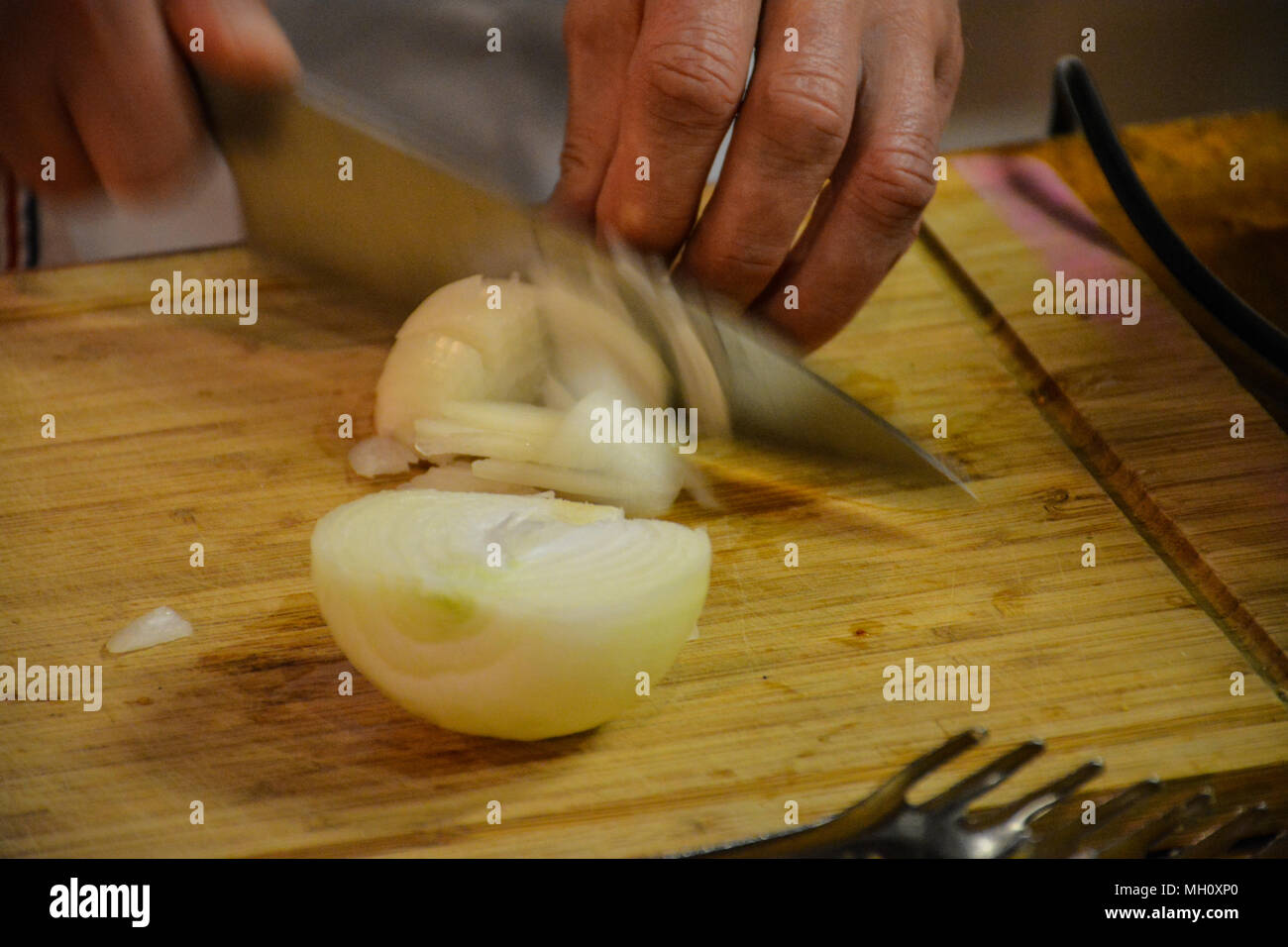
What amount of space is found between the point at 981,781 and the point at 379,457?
698 mm

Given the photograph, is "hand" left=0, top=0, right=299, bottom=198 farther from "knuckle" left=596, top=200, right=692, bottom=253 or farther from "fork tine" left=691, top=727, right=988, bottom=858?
"fork tine" left=691, top=727, right=988, bottom=858

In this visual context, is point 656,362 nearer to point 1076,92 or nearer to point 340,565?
point 340,565

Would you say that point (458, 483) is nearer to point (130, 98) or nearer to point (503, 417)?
point (503, 417)

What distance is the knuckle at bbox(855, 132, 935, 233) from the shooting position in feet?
4.23

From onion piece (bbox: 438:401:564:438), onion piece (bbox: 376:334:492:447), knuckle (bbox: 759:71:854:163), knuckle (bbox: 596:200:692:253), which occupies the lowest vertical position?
onion piece (bbox: 438:401:564:438)

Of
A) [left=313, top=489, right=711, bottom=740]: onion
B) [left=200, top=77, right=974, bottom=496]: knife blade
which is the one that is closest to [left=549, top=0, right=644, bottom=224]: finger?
[left=200, top=77, right=974, bottom=496]: knife blade

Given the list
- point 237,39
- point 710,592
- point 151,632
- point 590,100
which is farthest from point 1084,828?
point 237,39

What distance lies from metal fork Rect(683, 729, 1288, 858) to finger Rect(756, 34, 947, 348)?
22.5 inches

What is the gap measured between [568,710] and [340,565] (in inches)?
8.5

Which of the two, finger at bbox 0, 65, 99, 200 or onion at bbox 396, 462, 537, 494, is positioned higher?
finger at bbox 0, 65, 99, 200

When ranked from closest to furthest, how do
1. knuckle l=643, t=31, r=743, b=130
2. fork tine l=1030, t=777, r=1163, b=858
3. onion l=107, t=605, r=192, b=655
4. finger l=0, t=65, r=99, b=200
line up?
fork tine l=1030, t=777, r=1163, b=858 → onion l=107, t=605, r=192, b=655 → knuckle l=643, t=31, r=743, b=130 → finger l=0, t=65, r=99, b=200

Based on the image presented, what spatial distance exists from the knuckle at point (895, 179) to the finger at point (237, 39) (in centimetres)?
63

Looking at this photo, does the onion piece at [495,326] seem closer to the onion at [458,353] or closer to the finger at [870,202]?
the onion at [458,353]

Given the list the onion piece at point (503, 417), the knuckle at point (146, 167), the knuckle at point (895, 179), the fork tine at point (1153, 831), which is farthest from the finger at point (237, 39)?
the fork tine at point (1153, 831)
